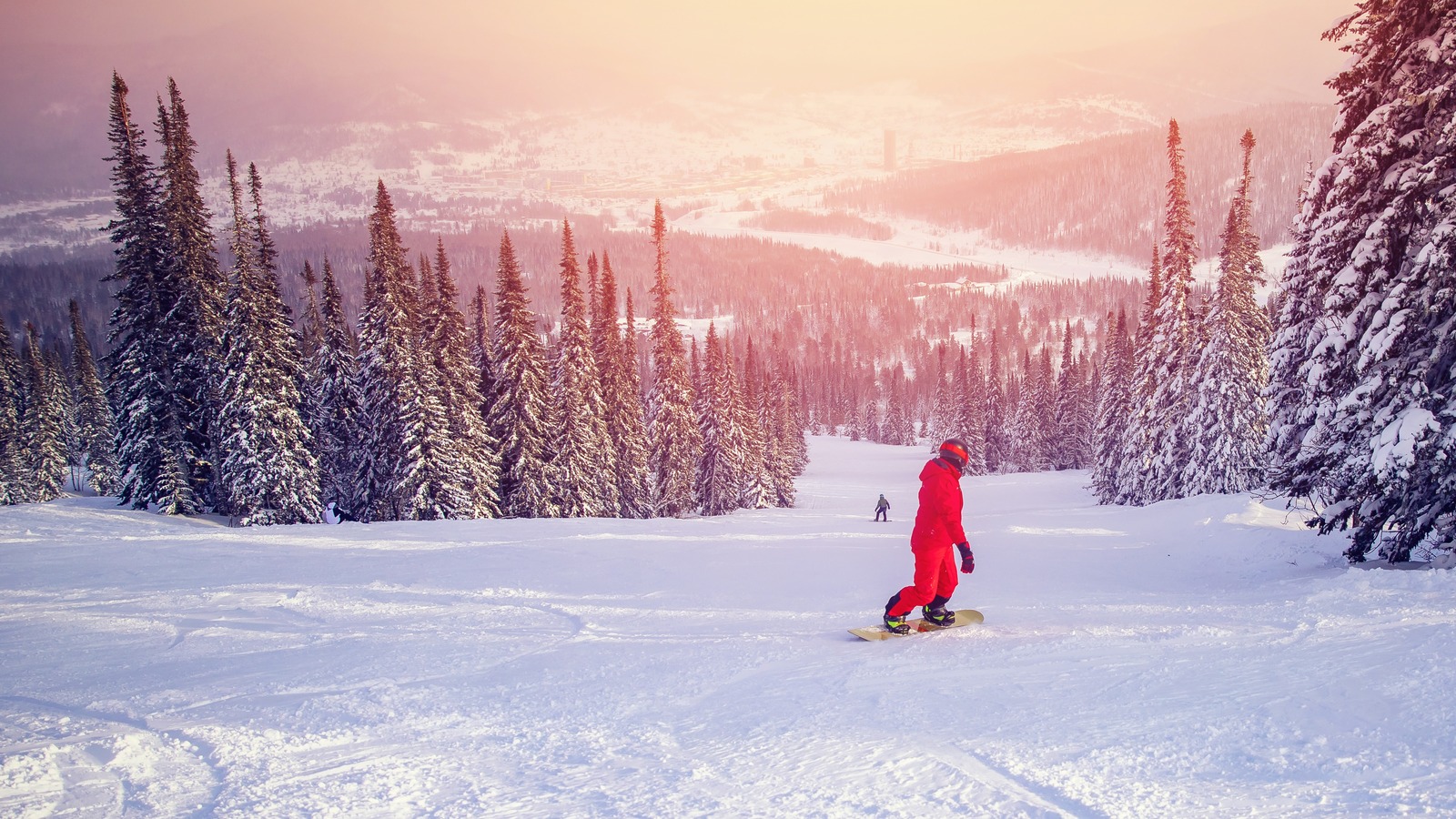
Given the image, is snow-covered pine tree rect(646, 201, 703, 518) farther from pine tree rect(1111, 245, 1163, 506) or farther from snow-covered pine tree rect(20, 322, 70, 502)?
snow-covered pine tree rect(20, 322, 70, 502)

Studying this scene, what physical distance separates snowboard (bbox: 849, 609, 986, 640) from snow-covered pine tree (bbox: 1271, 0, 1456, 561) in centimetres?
605

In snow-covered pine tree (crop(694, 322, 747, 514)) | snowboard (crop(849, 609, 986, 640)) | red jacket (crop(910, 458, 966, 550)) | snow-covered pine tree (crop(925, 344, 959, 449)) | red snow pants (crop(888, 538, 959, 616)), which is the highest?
red jacket (crop(910, 458, 966, 550))

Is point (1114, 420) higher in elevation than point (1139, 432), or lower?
lower

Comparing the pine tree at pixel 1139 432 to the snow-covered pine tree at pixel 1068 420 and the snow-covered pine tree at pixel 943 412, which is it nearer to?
the snow-covered pine tree at pixel 1068 420

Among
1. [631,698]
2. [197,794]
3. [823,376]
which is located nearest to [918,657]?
[631,698]

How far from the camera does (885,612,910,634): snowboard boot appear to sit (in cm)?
743

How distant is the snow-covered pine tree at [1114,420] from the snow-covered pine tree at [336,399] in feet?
126

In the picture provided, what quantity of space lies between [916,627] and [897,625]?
0.21 m

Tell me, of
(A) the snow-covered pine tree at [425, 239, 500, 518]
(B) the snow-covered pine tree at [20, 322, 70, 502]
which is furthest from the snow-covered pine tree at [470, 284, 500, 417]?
(B) the snow-covered pine tree at [20, 322, 70, 502]

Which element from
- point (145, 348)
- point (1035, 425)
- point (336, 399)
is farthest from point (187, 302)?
point (1035, 425)

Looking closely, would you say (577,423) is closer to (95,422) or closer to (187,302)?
(187,302)

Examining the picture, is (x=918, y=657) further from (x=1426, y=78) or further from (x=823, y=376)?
(x=823, y=376)

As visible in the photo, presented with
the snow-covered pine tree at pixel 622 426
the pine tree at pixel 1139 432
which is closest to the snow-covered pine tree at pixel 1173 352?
the pine tree at pixel 1139 432

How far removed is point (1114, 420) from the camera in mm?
44000
